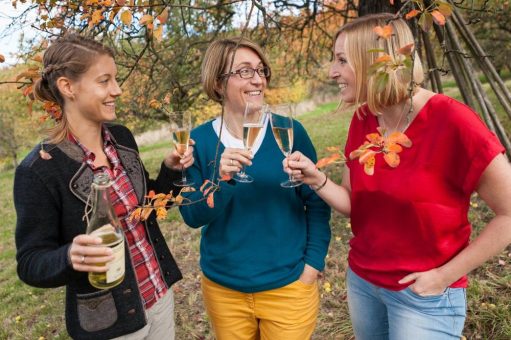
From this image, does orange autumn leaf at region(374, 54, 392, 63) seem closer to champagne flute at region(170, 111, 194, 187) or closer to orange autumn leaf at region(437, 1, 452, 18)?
orange autumn leaf at region(437, 1, 452, 18)

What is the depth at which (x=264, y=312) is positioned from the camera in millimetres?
1994

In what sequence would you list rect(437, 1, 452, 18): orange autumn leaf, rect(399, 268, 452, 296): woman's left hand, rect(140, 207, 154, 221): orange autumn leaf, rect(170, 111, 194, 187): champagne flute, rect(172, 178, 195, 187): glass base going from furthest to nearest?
1. rect(172, 178, 195, 187): glass base
2. rect(170, 111, 194, 187): champagne flute
3. rect(140, 207, 154, 221): orange autumn leaf
4. rect(399, 268, 452, 296): woman's left hand
5. rect(437, 1, 452, 18): orange autumn leaf

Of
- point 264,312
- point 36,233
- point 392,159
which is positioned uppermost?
point 392,159

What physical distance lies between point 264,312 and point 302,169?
0.82 m

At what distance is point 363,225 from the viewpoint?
6.04ft

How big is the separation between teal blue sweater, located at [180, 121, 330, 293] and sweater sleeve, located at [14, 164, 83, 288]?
607 millimetres

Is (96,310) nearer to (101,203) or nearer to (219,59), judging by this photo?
(101,203)

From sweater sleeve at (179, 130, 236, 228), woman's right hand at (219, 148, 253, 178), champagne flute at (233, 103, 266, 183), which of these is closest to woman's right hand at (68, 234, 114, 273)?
sweater sleeve at (179, 130, 236, 228)

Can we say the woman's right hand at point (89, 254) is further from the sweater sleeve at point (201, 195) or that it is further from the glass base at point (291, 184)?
the glass base at point (291, 184)

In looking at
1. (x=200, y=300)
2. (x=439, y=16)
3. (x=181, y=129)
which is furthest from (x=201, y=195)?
(x=200, y=300)

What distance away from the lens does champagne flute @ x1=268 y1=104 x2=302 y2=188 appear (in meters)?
1.72

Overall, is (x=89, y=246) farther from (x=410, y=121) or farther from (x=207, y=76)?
(x=410, y=121)

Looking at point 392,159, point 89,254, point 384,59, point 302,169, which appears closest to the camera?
point 384,59

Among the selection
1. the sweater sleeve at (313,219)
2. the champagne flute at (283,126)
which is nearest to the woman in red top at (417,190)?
the champagne flute at (283,126)
